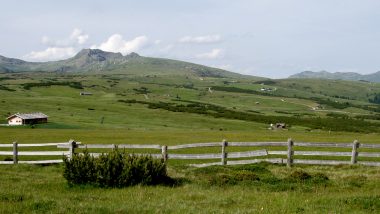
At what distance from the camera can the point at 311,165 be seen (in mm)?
25594

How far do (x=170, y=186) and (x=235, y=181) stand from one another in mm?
3011

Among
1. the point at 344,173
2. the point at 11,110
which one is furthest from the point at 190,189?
the point at 11,110

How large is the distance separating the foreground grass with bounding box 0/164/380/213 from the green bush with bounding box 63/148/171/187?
0.50 meters

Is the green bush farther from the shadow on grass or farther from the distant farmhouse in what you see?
the distant farmhouse

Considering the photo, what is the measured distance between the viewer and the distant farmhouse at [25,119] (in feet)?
344

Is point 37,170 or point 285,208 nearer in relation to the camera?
point 285,208

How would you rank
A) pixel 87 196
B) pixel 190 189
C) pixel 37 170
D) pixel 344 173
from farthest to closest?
pixel 37 170, pixel 344 173, pixel 190 189, pixel 87 196

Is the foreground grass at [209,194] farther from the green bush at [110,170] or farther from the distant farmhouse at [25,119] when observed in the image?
the distant farmhouse at [25,119]

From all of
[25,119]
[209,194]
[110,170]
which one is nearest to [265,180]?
[209,194]

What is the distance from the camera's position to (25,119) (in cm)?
10562

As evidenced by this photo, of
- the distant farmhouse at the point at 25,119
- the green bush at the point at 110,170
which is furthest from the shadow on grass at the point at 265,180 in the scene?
the distant farmhouse at the point at 25,119

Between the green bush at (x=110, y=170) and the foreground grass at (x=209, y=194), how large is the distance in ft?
1.63

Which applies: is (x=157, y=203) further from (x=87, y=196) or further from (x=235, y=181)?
(x=235, y=181)

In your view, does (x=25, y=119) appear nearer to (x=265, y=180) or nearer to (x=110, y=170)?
(x=110, y=170)
